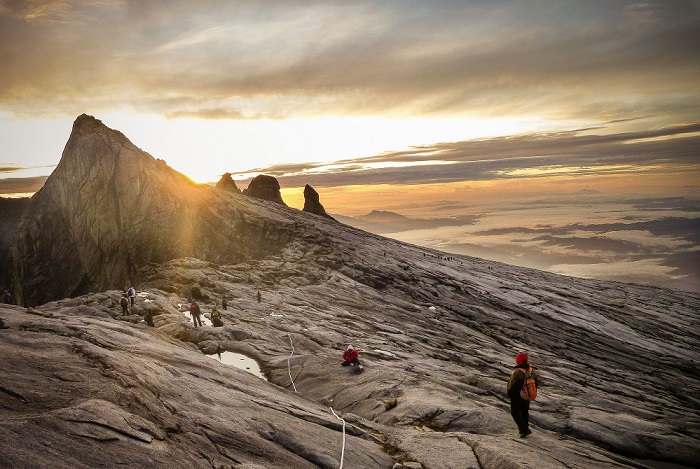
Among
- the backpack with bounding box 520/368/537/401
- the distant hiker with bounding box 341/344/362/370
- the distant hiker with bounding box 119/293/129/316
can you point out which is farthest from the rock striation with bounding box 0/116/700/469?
the backpack with bounding box 520/368/537/401

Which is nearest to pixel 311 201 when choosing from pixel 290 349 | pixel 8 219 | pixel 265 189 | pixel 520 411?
pixel 265 189

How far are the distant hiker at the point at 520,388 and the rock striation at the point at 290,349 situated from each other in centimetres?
89

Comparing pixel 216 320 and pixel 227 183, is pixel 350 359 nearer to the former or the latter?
pixel 216 320

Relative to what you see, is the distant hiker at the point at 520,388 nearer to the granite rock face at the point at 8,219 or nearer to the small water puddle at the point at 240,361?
the small water puddle at the point at 240,361

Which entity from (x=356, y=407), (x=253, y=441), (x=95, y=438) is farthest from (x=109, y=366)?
(x=356, y=407)

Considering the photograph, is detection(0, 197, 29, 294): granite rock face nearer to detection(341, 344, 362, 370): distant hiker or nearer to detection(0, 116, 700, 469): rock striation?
detection(0, 116, 700, 469): rock striation

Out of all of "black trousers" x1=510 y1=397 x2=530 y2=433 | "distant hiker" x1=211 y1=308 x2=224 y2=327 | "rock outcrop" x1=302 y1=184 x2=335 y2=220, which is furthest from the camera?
"rock outcrop" x1=302 y1=184 x2=335 y2=220

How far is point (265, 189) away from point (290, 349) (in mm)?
87924

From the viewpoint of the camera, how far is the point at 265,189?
114 meters

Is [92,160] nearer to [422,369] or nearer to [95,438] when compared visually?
[422,369]

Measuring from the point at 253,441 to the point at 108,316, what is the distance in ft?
82.7

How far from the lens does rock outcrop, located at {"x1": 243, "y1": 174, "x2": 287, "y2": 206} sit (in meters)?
113

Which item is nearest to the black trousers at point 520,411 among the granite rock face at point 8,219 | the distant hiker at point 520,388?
the distant hiker at point 520,388

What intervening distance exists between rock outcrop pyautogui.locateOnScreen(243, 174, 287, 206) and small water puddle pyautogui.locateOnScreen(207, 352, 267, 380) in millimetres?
87186
